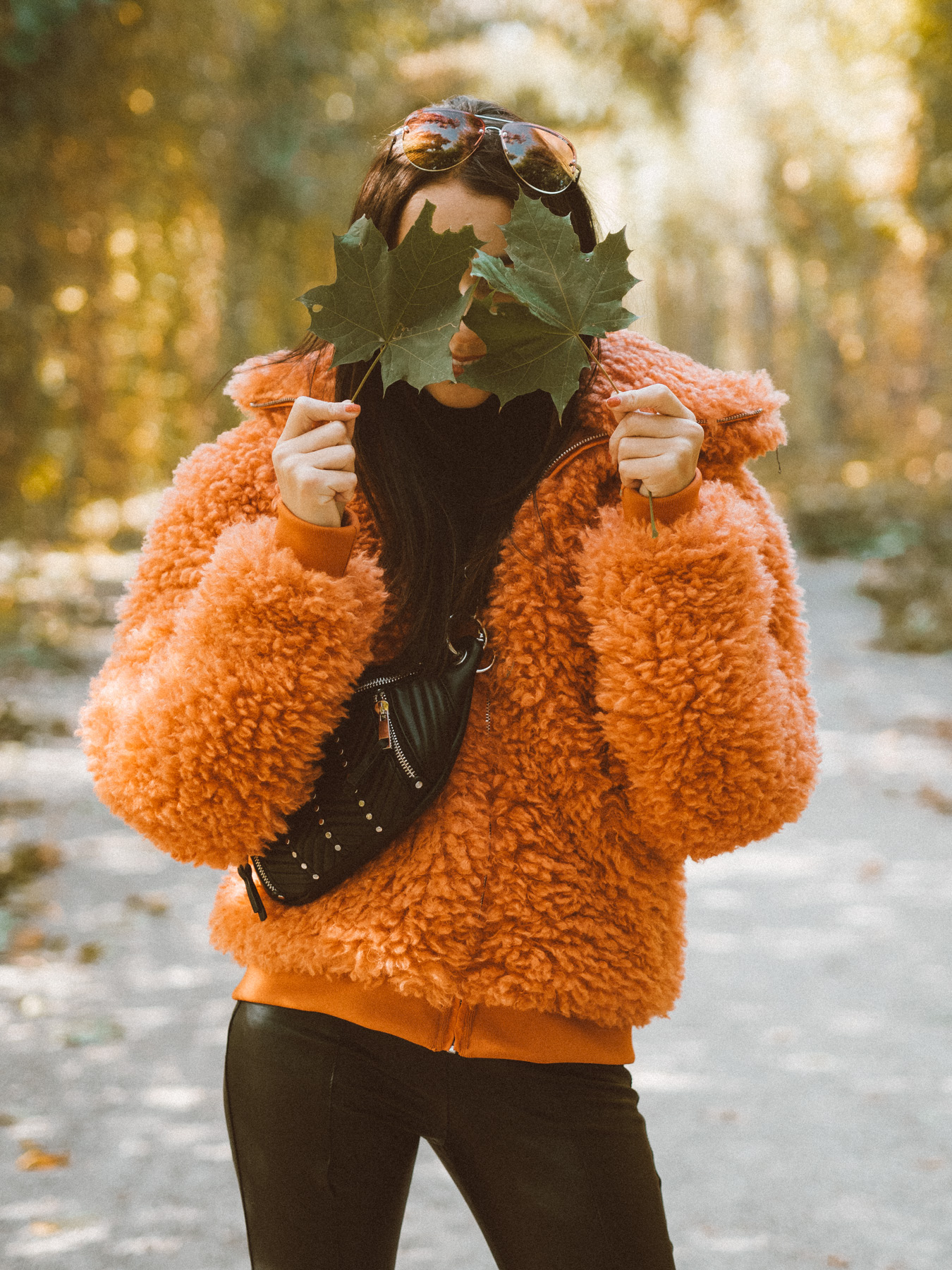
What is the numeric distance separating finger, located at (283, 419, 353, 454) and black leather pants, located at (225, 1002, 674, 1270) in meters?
0.66

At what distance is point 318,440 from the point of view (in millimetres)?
1339

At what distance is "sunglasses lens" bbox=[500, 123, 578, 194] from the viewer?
4.76 feet

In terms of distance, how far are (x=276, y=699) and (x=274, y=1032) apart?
400 millimetres

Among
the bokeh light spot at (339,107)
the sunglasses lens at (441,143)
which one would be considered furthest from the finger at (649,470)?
the bokeh light spot at (339,107)

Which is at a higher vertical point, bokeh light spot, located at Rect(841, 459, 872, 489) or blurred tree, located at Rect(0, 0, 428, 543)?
bokeh light spot, located at Rect(841, 459, 872, 489)

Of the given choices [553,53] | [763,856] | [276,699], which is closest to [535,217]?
[276,699]

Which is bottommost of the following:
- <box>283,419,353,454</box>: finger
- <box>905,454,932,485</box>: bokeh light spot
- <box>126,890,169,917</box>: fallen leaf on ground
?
<box>283,419,353,454</box>: finger

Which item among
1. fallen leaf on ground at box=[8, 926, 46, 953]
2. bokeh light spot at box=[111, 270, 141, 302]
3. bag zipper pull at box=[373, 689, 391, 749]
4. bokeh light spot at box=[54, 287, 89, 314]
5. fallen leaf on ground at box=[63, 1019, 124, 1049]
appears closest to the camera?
bag zipper pull at box=[373, 689, 391, 749]

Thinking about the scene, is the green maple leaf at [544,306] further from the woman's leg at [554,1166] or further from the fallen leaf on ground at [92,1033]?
the fallen leaf on ground at [92,1033]

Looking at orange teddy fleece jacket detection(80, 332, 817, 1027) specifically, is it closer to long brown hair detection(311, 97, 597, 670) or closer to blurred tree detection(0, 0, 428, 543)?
long brown hair detection(311, 97, 597, 670)

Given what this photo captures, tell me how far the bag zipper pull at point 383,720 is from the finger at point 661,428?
421 millimetres

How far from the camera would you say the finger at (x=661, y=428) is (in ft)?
4.36

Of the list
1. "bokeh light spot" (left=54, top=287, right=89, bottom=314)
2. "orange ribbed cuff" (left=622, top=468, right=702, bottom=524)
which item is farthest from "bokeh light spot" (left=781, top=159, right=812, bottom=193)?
"orange ribbed cuff" (left=622, top=468, right=702, bottom=524)

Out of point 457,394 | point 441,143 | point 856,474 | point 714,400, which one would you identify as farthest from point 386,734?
point 856,474
